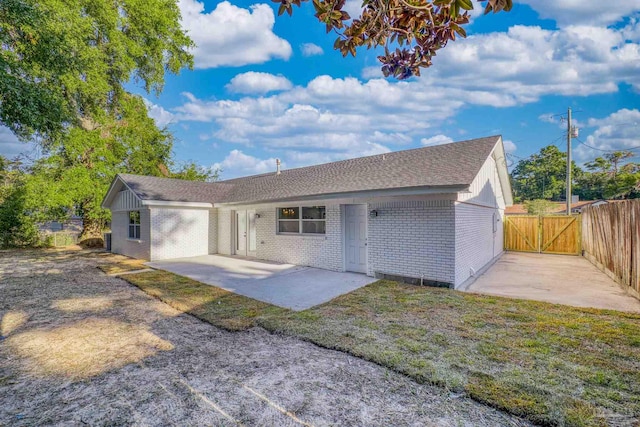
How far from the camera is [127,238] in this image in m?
14.0

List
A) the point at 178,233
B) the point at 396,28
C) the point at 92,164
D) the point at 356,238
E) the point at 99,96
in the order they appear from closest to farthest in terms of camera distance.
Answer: the point at 396,28 → the point at 356,238 → the point at 178,233 → the point at 99,96 → the point at 92,164

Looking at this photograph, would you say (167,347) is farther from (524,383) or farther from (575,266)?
(575,266)

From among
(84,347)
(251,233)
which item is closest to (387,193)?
(84,347)

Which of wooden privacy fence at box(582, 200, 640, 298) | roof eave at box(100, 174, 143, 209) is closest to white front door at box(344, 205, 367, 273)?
wooden privacy fence at box(582, 200, 640, 298)

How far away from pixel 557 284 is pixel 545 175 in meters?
44.3

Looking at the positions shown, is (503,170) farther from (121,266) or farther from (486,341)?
(121,266)

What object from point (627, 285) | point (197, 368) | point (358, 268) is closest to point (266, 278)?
point (358, 268)

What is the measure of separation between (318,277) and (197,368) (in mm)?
5229

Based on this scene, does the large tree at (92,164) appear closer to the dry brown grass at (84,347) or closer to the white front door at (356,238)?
the dry brown grass at (84,347)

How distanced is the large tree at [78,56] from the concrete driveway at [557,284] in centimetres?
1294

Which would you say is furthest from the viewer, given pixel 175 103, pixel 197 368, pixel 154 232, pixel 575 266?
pixel 175 103

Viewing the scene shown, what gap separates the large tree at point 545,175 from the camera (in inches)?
1626

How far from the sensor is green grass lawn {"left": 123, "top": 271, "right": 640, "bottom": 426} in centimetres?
289

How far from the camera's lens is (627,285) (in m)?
7.03
